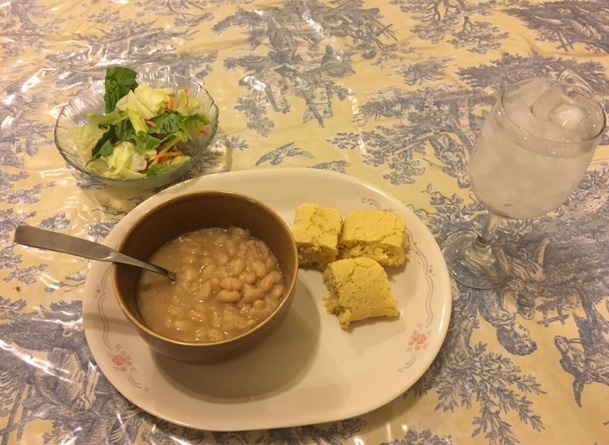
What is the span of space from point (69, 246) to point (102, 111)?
0.79 metres

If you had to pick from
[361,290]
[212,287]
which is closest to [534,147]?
[361,290]

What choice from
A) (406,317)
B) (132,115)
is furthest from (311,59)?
(406,317)

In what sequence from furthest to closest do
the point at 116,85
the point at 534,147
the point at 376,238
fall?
the point at 116,85 → the point at 376,238 → the point at 534,147

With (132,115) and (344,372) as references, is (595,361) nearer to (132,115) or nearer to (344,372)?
(344,372)

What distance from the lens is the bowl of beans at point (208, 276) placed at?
1194 mm

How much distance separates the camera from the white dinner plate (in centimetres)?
121

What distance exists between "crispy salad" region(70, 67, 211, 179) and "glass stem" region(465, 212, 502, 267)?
980 millimetres

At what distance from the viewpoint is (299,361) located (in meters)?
1.33

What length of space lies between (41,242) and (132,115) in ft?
2.01

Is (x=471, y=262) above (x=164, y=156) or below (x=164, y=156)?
below

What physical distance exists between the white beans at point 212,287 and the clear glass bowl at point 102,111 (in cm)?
31

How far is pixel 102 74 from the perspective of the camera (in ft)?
6.84

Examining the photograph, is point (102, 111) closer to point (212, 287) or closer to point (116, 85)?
point (116, 85)

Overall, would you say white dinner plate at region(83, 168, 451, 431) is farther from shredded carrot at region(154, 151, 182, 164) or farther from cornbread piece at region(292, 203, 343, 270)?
shredded carrot at region(154, 151, 182, 164)
